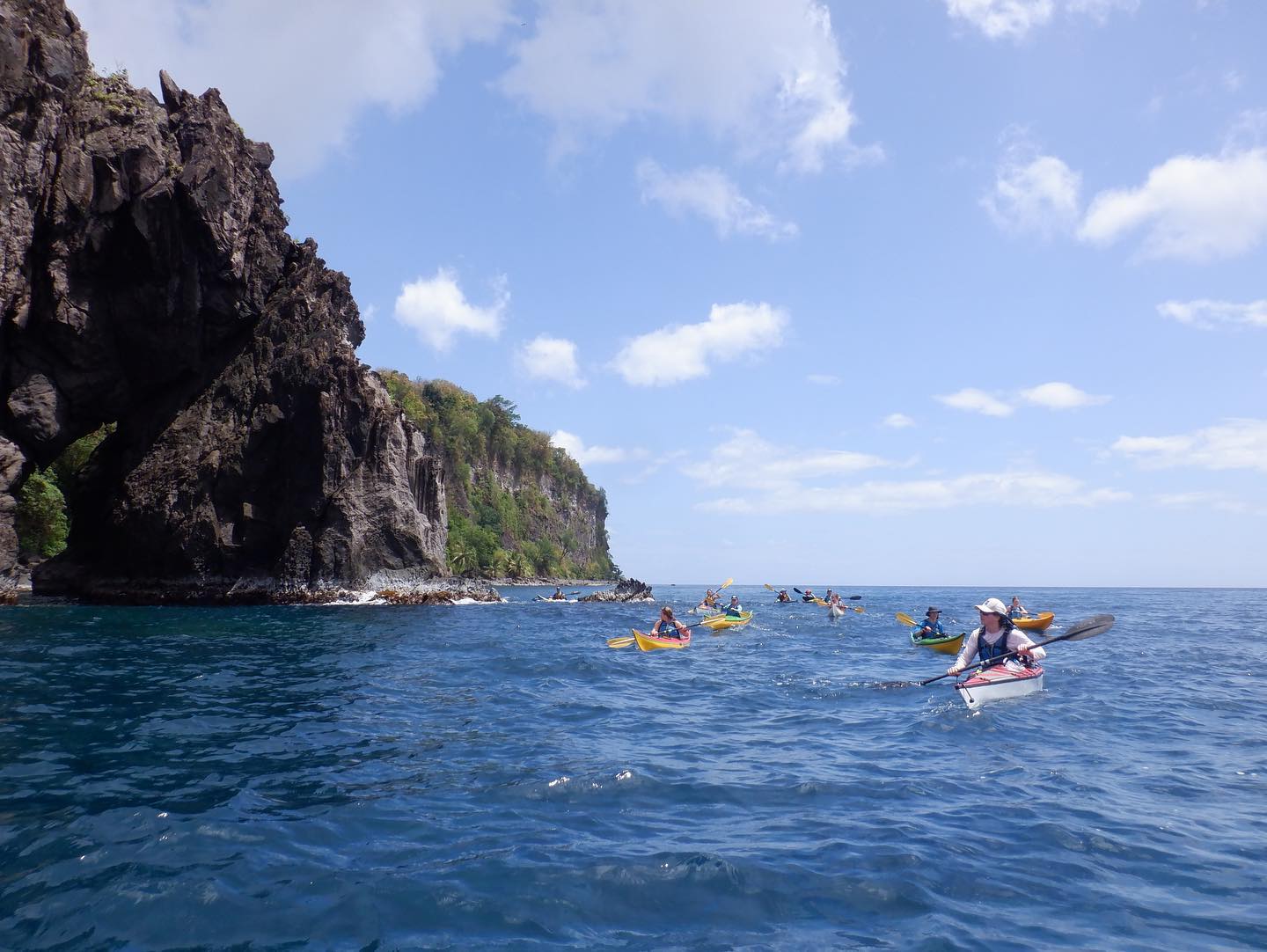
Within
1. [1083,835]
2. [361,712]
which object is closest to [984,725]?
[1083,835]

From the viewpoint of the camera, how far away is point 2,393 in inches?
1121

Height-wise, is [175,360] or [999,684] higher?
[175,360]

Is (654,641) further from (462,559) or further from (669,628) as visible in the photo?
(462,559)

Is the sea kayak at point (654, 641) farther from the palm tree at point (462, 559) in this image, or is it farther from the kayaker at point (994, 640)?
the palm tree at point (462, 559)

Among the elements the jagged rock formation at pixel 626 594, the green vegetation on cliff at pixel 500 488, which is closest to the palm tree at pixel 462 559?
the green vegetation on cliff at pixel 500 488

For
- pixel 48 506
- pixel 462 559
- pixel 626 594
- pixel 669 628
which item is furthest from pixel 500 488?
pixel 669 628

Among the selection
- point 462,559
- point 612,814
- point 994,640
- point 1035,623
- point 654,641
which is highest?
point 462,559

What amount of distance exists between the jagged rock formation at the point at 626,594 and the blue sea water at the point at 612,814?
3629 cm

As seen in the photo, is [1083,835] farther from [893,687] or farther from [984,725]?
[893,687]

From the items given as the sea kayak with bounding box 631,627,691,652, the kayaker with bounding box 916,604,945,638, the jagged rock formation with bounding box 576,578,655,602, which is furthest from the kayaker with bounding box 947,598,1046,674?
the jagged rock formation with bounding box 576,578,655,602

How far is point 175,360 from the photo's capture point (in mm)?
36719

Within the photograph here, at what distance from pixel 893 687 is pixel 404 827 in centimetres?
1152

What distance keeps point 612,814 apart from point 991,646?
10433 mm

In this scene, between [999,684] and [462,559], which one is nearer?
[999,684]
